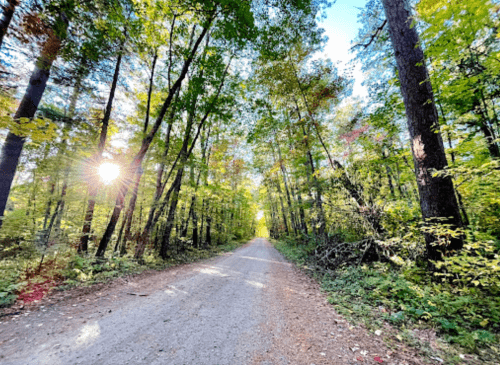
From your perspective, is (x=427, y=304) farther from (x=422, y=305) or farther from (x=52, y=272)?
(x=52, y=272)

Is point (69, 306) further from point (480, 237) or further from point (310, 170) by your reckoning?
point (310, 170)

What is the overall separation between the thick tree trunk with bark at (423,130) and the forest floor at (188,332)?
9.51ft

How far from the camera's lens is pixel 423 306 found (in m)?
3.48

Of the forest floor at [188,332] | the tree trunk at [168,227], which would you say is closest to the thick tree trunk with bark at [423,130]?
the forest floor at [188,332]

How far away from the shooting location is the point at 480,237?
3.75 m

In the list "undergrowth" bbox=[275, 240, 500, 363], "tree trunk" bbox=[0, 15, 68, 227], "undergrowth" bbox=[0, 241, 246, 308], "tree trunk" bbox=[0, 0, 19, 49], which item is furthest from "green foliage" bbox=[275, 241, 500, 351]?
"tree trunk" bbox=[0, 15, 68, 227]

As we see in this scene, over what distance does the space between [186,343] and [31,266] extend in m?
6.13

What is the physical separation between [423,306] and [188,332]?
428 centimetres

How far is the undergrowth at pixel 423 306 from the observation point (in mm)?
2723

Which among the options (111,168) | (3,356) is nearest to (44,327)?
(3,356)

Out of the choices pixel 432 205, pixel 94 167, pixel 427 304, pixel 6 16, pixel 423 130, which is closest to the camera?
pixel 6 16

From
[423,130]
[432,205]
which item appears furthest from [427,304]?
[423,130]

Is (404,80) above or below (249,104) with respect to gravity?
below

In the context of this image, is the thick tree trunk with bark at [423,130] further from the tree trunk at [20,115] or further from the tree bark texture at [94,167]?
the tree bark texture at [94,167]
